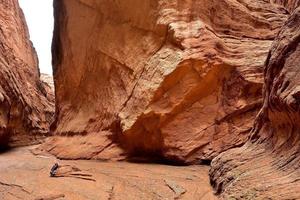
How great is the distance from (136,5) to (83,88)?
2693mm

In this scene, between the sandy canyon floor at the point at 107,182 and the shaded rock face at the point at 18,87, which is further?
the shaded rock face at the point at 18,87

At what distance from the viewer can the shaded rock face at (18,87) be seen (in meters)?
10.7

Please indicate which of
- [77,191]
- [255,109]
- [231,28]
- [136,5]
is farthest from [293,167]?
[136,5]

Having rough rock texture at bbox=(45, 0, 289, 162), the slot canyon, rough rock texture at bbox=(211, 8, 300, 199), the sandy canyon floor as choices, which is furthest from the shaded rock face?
rough rock texture at bbox=(211, 8, 300, 199)

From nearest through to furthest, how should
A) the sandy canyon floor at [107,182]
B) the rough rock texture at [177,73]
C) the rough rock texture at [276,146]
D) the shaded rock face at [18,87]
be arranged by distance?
the rough rock texture at [276,146] < the sandy canyon floor at [107,182] < the rough rock texture at [177,73] < the shaded rock face at [18,87]

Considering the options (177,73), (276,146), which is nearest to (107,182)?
(276,146)

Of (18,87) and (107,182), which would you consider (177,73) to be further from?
(18,87)

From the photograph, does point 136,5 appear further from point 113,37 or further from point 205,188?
point 205,188

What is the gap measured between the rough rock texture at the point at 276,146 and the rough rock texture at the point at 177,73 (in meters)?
1.78

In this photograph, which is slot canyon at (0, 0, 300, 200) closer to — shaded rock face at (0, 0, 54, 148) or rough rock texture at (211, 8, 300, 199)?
rough rock texture at (211, 8, 300, 199)

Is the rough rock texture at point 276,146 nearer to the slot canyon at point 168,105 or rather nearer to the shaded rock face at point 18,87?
the slot canyon at point 168,105

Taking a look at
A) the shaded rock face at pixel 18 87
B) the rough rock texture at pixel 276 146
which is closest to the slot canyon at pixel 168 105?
the rough rock texture at pixel 276 146

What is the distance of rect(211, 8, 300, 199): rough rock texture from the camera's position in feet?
11.6

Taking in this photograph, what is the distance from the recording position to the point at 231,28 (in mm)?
7418
